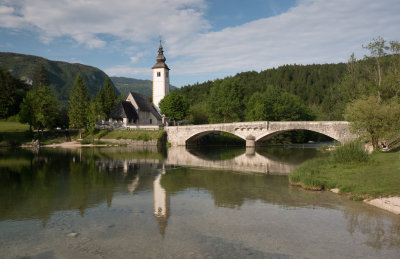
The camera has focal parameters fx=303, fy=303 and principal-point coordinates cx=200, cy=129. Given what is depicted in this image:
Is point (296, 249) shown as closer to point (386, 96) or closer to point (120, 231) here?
point (120, 231)

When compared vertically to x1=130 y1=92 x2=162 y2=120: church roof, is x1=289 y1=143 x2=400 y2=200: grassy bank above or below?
below

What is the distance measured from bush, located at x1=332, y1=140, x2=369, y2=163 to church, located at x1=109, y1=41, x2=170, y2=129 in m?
49.2

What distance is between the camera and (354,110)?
28500mm

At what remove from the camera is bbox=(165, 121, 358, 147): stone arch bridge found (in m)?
42.4

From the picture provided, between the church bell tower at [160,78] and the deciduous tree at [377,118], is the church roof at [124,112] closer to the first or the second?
the church bell tower at [160,78]

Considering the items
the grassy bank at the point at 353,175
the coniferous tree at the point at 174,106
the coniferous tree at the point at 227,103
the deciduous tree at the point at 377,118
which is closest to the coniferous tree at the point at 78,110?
Answer: the coniferous tree at the point at 174,106

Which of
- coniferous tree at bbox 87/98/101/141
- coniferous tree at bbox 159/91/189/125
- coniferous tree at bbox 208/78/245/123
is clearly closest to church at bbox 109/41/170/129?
coniferous tree at bbox 87/98/101/141

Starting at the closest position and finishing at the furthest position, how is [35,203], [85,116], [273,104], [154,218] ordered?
[154,218] → [35,203] → [85,116] → [273,104]

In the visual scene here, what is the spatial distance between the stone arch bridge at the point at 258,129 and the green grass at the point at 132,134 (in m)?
2.87

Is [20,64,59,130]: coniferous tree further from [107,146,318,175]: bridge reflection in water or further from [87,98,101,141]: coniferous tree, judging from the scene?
[107,146,318,175]: bridge reflection in water

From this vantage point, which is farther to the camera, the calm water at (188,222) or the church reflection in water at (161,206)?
the church reflection in water at (161,206)

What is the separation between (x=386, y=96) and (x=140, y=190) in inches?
1319

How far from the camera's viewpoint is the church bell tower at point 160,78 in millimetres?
73250

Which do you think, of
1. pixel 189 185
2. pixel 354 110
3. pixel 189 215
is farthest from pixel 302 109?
pixel 189 215
